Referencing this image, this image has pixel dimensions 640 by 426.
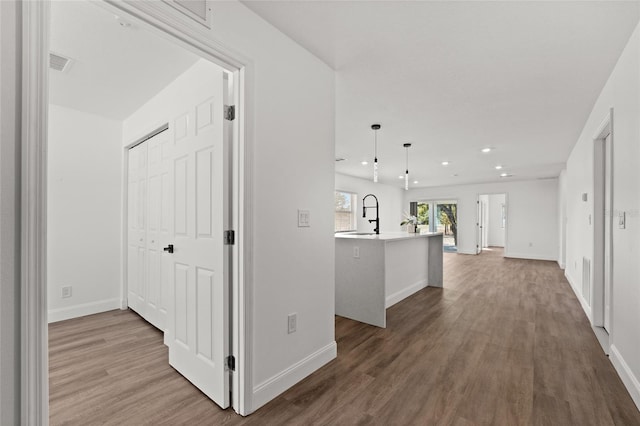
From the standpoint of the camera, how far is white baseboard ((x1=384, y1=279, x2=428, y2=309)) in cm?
396

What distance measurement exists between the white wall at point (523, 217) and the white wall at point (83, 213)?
970cm

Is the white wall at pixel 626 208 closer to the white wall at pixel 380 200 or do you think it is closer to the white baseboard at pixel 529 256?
the white wall at pixel 380 200

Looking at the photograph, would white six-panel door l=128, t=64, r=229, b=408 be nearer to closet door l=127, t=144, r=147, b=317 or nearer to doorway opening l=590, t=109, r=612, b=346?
closet door l=127, t=144, r=147, b=317

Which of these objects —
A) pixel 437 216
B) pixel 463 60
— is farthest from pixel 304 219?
pixel 437 216

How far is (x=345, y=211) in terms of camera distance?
8.66 m

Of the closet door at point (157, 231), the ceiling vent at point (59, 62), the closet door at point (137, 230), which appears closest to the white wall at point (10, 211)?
the ceiling vent at point (59, 62)

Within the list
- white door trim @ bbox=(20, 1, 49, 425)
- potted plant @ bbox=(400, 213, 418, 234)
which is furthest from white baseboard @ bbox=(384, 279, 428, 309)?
white door trim @ bbox=(20, 1, 49, 425)

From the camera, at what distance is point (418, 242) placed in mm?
4738

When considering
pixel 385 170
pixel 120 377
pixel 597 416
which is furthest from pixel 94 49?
pixel 385 170

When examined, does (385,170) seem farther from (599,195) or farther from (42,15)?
(42,15)

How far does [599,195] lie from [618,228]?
1.16m

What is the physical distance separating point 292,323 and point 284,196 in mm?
905

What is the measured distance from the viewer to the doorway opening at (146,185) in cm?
186

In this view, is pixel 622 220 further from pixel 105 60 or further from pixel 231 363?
pixel 105 60
